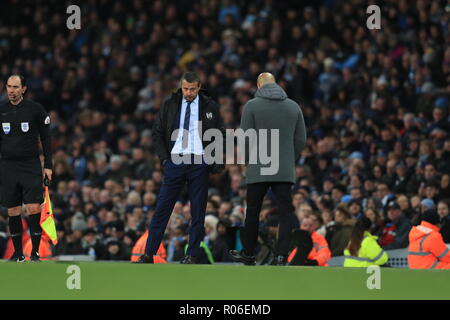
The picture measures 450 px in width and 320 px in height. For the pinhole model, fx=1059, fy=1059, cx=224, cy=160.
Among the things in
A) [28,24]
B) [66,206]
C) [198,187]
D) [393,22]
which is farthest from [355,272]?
[28,24]

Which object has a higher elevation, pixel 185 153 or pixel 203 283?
pixel 185 153

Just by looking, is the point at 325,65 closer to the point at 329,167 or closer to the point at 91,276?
the point at 329,167

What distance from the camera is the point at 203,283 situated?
1004cm

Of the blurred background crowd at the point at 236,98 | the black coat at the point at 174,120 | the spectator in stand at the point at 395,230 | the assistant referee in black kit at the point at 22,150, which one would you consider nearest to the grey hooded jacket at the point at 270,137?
the black coat at the point at 174,120

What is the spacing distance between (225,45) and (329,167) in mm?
5631

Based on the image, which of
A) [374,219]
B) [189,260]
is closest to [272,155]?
[189,260]

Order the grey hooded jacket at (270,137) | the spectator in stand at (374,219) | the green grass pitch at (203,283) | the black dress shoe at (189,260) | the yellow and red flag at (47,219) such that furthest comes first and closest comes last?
1. the spectator in stand at (374,219)
2. the yellow and red flag at (47,219)
3. the black dress shoe at (189,260)
4. the grey hooded jacket at (270,137)
5. the green grass pitch at (203,283)

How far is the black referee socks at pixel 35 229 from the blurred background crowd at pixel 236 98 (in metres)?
2.38

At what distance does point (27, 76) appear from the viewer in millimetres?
24281

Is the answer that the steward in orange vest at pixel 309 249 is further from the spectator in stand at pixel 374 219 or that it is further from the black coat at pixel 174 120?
the black coat at pixel 174 120

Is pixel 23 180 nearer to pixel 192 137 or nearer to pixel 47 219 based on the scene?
pixel 47 219

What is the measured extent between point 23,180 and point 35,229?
545 mm

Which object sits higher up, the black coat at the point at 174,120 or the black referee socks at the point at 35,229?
the black coat at the point at 174,120

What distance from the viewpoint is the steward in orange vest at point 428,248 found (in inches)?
486
